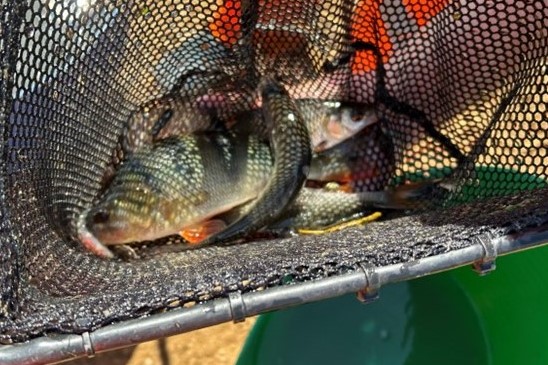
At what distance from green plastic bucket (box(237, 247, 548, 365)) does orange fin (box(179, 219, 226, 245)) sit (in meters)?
0.27

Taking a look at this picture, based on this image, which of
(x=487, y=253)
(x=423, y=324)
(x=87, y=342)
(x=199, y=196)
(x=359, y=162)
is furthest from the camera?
(x=359, y=162)

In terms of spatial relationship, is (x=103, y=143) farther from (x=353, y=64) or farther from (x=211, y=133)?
(x=353, y=64)

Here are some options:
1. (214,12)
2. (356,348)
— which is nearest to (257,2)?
(214,12)

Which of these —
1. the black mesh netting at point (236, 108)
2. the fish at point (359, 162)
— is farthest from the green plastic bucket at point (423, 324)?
the fish at point (359, 162)

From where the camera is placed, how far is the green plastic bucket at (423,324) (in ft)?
5.08

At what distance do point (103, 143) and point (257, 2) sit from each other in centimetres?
55

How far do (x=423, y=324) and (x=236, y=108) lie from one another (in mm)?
792

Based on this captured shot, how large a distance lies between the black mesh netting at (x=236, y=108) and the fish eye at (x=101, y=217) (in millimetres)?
43

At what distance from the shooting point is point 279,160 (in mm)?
1767

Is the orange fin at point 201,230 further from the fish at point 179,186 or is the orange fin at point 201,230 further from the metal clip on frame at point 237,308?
the metal clip on frame at point 237,308

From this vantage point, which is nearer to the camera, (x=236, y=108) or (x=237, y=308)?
(x=237, y=308)

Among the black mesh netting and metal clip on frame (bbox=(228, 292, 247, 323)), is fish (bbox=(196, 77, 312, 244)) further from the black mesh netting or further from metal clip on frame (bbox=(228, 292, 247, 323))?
metal clip on frame (bbox=(228, 292, 247, 323))

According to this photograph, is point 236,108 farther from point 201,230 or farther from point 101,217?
point 101,217

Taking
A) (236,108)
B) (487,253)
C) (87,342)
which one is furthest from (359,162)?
(87,342)
